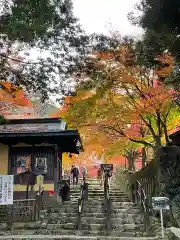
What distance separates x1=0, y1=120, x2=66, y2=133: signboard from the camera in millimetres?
16891

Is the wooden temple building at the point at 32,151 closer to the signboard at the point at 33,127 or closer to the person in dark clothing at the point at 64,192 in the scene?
the signboard at the point at 33,127

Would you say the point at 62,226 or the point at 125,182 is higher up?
the point at 125,182

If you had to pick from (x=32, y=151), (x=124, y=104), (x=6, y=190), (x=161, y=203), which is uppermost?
(x=124, y=104)

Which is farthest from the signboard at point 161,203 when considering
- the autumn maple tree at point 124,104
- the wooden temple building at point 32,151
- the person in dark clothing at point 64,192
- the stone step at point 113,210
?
the person in dark clothing at point 64,192

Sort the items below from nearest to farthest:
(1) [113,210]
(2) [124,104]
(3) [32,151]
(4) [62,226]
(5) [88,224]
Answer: (4) [62,226]
(5) [88,224]
(1) [113,210]
(3) [32,151]
(2) [124,104]

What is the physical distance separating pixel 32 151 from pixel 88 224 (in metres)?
5.44

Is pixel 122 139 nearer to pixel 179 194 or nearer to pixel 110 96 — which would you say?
pixel 110 96

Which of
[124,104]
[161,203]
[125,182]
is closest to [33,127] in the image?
[124,104]

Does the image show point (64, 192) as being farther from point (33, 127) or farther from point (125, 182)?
point (125, 182)

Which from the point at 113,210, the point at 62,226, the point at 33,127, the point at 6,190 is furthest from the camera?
the point at 33,127

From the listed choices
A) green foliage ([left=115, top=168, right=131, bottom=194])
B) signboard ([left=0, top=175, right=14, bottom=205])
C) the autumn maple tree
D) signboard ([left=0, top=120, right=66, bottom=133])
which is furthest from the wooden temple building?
green foliage ([left=115, top=168, right=131, bottom=194])

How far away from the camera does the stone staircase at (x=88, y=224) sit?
12.5 metres

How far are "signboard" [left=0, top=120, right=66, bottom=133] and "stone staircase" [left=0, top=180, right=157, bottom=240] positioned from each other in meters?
3.96

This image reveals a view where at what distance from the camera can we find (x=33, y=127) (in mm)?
17922
